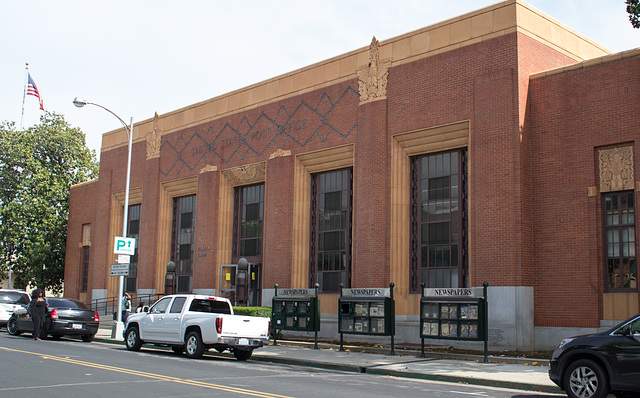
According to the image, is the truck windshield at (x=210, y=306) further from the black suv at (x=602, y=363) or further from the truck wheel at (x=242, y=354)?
the black suv at (x=602, y=363)

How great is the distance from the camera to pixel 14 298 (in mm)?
29469

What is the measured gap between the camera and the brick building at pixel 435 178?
20000 millimetres

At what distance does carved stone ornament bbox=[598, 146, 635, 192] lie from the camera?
1956cm

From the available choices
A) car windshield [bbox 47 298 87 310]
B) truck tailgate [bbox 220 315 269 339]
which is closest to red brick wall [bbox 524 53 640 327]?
truck tailgate [bbox 220 315 269 339]

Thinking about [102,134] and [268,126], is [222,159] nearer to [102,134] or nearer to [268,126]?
[268,126]

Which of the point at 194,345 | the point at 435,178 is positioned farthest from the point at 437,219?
the point at 194,345

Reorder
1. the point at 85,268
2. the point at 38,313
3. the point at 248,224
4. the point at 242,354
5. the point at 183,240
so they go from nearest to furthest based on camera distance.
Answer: the point at 242,354 → the point at 38,313 → the point at 248,224 → the point at 183,240 → the point at 85,268

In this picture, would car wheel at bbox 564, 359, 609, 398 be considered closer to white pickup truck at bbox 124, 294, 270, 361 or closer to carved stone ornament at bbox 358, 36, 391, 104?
white pickup truck at bbox 124, 294, 270, 361

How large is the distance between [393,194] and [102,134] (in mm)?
24629

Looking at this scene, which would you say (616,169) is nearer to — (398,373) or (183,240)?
(398,373)

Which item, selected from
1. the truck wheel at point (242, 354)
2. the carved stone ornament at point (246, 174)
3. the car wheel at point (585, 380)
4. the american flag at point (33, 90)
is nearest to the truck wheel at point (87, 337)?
the truck wheel at point (242, 354)

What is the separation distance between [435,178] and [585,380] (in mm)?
13316

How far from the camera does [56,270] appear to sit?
45.9m

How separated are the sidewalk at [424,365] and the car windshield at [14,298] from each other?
14.1 m
